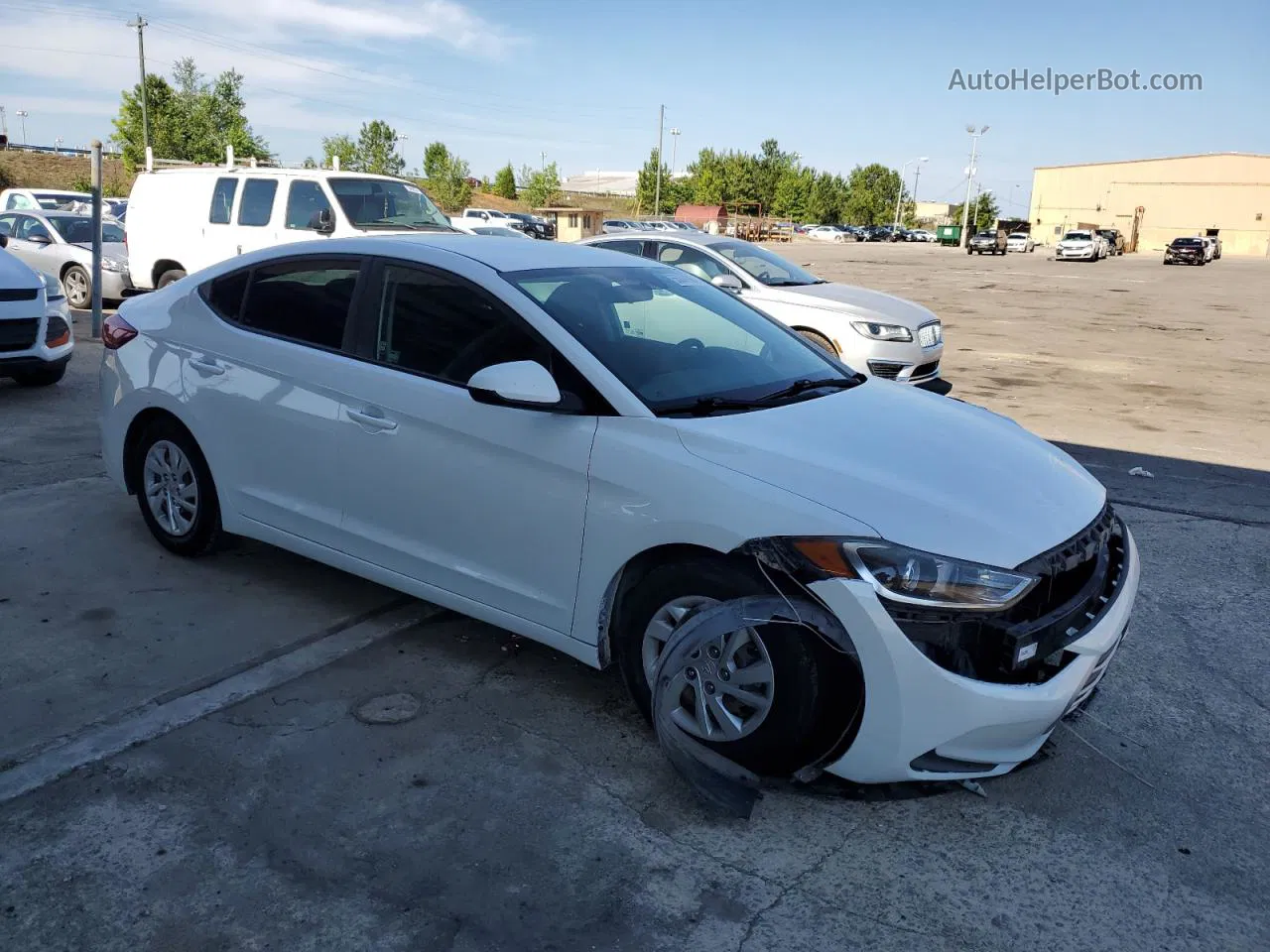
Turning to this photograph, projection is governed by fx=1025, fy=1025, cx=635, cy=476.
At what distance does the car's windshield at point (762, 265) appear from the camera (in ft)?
35.0

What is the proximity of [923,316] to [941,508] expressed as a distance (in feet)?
24.7

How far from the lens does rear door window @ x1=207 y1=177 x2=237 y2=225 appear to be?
1243 cm

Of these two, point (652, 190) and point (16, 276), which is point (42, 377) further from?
point (652, 190)

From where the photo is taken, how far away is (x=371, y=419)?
13.0 ft

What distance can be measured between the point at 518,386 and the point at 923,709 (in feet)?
5.30

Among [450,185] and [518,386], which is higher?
[450,185]

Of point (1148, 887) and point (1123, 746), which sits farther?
point (1123, 746)

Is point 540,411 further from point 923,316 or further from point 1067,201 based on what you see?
point 1067,201

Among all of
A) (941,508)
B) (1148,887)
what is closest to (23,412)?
(941,508)

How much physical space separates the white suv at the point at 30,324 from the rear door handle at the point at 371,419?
230 inches

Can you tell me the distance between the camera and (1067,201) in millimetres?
97250

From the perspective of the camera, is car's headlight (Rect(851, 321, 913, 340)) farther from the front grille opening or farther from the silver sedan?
the silver sedan

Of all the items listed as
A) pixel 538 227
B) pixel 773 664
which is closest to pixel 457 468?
→ pixel 773 664

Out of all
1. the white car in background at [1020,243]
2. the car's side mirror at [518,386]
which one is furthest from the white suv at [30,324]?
the white car in background at [1020,243]
